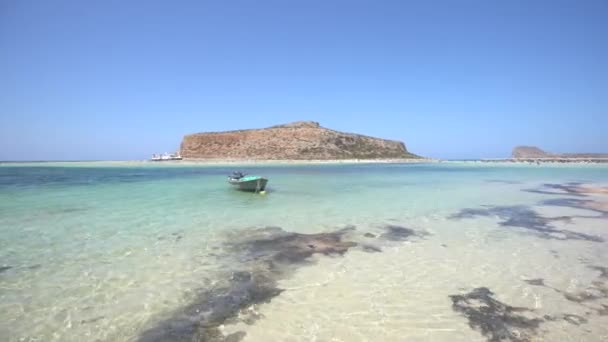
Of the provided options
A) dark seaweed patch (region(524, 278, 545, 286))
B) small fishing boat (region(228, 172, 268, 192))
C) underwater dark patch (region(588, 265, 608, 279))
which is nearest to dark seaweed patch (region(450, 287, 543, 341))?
dark seaweed patch (region(524, 278, 545, 286))

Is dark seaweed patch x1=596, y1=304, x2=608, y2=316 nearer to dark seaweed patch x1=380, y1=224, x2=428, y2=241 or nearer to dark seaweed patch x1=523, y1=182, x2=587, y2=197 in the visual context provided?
dark seaweed patch x1=380, y1=224, x2=428, y2=241

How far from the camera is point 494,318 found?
4.73 metres

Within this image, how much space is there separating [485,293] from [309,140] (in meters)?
93.6

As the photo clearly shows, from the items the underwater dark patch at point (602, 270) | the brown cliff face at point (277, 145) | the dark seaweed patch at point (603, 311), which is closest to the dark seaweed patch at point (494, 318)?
the dark seaweed patch at point (603, 311)

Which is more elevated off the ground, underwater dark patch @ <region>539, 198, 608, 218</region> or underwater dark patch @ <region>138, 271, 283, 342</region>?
underwater dark patch @ <region>138, 271, 283, 342</region>

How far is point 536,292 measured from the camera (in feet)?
18.6

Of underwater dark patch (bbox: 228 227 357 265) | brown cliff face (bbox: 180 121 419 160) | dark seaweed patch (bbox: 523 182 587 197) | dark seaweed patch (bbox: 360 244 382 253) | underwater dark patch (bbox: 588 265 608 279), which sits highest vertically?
brown cliff face (bbox: 180 121 419 160)

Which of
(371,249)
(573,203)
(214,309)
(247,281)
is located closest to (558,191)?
(573,203)

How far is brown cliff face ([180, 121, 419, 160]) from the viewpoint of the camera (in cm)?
9456

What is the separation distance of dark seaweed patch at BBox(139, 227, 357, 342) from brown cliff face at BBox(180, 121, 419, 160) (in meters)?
82.2

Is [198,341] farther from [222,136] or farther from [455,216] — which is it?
[222,136]

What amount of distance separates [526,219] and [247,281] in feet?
37.3

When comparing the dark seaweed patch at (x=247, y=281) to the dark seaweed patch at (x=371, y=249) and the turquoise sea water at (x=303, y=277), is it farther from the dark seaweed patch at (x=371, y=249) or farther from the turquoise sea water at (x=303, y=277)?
the dark seaweed patch at (x=371, y=249)

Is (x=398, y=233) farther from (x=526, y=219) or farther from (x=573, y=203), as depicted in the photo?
(x=573, y=203)
